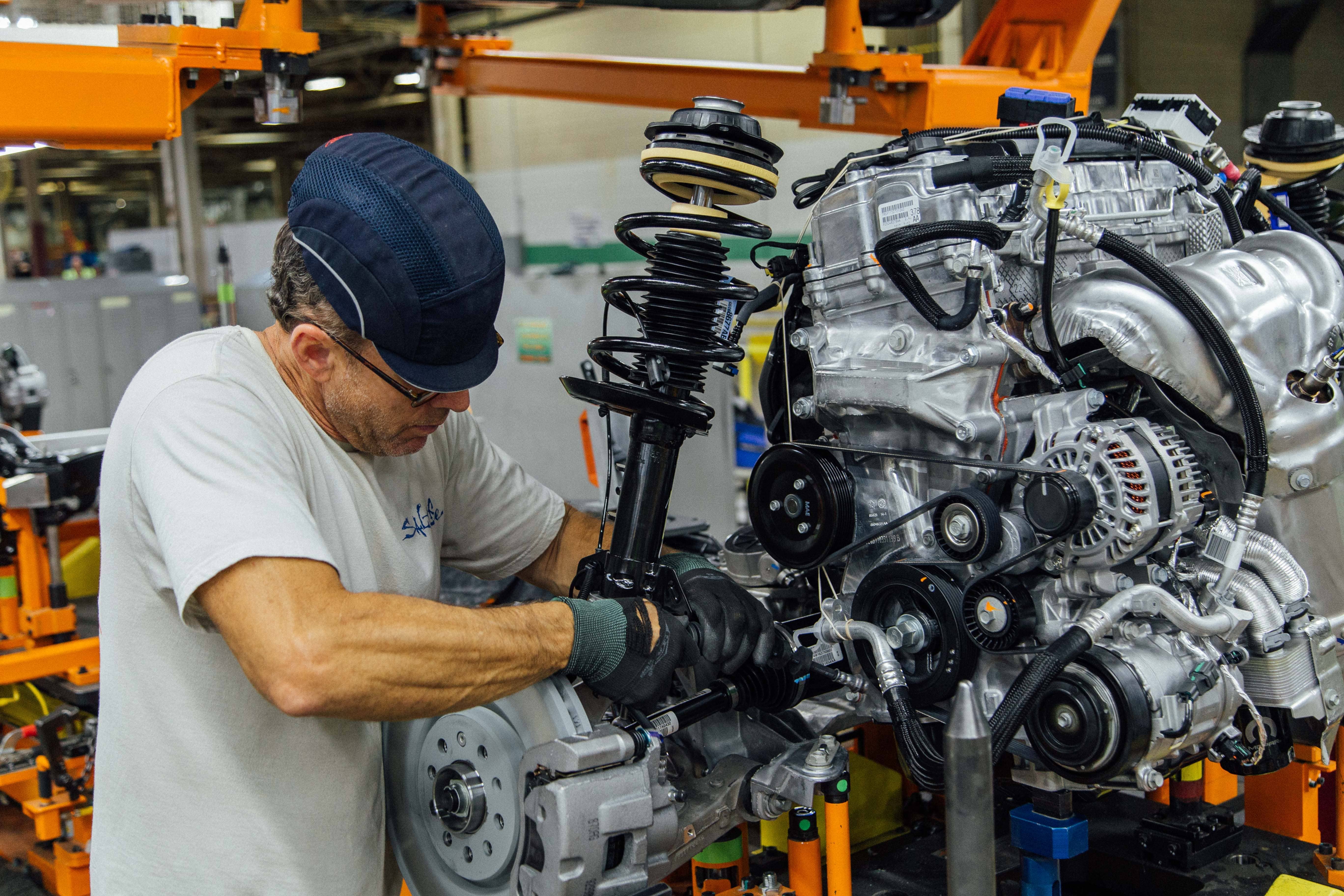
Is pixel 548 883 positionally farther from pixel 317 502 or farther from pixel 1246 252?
pixel 1246 252

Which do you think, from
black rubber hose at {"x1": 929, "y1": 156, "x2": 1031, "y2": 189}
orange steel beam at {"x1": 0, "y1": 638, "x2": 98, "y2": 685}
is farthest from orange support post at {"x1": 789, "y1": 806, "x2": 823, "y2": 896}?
orange steel beam at {"x1": 0, "y1": 638, "x2": 98, "y2": 685}

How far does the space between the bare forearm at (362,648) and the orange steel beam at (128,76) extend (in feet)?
4.68

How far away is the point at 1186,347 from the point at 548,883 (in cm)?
128

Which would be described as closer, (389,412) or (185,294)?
(389,412)

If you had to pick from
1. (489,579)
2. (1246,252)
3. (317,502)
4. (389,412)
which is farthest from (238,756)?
(1246,252)

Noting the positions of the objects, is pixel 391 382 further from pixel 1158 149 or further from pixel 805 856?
pixel 1158 149

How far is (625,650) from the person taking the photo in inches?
67.2

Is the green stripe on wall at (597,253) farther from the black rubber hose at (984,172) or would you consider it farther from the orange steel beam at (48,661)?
the black rubber hose at (984,172)

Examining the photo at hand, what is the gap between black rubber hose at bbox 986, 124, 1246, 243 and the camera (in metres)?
2.10

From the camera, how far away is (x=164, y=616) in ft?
5.33

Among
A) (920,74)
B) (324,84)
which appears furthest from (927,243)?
(324,84)

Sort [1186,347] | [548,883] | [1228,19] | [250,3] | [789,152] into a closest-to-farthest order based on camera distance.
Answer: [548,883], [1186,347], [250,3], [1228,19], [789,152]

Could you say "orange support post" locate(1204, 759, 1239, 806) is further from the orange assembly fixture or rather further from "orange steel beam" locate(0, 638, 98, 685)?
"orange steel beam" locate(0, 638, 98, 685)

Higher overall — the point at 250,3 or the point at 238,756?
Result: the point at 250,3
